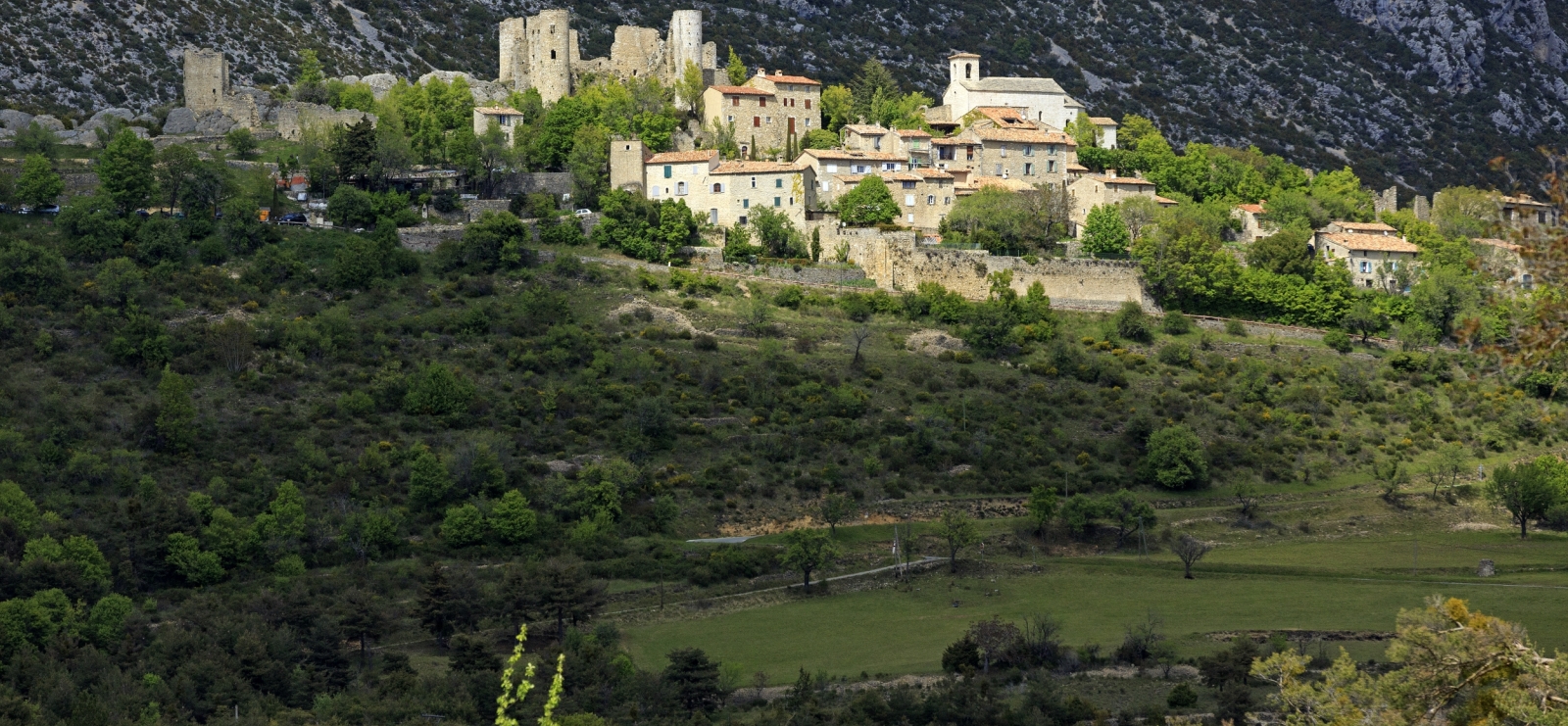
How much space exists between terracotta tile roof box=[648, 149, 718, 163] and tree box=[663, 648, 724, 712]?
136 feet

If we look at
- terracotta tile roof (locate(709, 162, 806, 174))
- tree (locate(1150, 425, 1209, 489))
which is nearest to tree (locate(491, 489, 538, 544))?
tree (locate(1150, 425, 1209, 489))

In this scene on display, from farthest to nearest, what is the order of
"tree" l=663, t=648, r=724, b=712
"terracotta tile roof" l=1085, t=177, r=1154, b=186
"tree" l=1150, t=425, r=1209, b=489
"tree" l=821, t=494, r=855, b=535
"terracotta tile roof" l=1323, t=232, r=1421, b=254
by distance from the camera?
"terracotta tile roof" l=1085, t=177, r=1154, b=186 < "terracotta tile roof" l=1323, t=232, r=1421, b=254 < "tree" l=1150, t=425, r=1209, b=489 < "tree" l=821, t=494, r=855, b=535 < "tree" l=663, t=648, r=724, b=712

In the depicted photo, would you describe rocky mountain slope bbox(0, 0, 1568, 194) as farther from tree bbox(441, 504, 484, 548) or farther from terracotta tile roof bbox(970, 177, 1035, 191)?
tree bbox(441, 504, 484, 548)

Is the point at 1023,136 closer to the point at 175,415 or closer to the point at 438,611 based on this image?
the point at 175,415

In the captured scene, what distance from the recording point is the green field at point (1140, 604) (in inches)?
1988

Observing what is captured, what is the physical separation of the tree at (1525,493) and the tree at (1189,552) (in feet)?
41.7

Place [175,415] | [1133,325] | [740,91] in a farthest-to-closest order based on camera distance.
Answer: [740,91]
[1133,325]
[175,415]

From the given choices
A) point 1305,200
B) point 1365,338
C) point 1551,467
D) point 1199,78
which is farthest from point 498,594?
point 1199,78

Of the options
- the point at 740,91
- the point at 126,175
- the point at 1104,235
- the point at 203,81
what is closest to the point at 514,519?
the point at 126,175

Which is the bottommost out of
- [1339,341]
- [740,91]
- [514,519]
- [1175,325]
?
[514,519]

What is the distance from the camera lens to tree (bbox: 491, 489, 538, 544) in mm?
58312

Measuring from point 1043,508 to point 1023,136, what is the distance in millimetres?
33369

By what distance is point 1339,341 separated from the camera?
265ft

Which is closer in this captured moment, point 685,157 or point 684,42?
point 685,157
